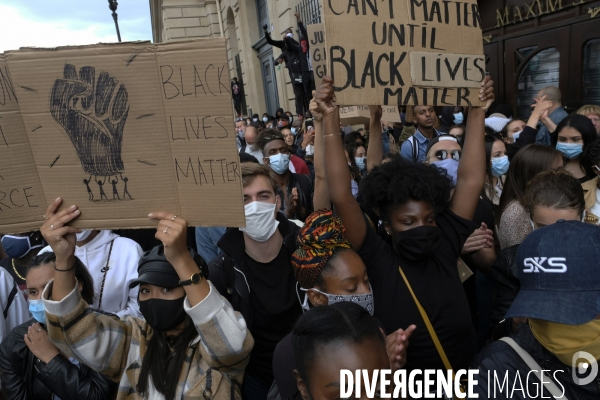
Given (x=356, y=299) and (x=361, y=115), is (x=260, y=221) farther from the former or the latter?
(x=361, y=115)

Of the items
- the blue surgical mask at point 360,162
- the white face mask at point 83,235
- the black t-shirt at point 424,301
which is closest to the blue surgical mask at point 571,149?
the blue surgical mask at point 360,162

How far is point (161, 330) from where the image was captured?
177 centimetres

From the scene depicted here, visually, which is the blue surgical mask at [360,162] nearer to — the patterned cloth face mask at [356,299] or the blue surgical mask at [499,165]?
the blue surgical mask at [499,165]

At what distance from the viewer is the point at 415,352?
175 centimetres

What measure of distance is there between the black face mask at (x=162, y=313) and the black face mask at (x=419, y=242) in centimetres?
96

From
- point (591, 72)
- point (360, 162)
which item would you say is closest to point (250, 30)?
point (591, 72)

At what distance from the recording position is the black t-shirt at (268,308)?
206cm

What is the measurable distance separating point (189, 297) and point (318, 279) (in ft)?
1.75

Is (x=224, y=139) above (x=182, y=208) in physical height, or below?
above

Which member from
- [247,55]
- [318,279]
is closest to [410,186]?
[318,279]

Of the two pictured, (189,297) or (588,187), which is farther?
(588,187)

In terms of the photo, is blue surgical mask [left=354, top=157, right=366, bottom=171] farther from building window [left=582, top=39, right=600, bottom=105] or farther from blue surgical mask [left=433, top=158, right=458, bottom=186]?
building window [left=582, top=39, right=600, bottom=105]

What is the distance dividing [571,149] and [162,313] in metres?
3.38

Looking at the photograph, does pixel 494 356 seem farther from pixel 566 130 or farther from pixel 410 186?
pixel 566 130
